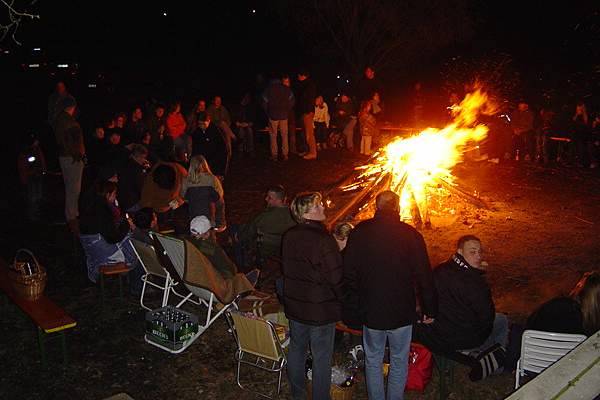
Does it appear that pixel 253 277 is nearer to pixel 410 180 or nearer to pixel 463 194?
pixel 410 180

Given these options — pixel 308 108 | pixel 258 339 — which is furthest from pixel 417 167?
pixel 308 108

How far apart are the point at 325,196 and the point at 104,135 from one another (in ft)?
14.2

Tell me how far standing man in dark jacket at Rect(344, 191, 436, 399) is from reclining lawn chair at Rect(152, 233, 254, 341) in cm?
190

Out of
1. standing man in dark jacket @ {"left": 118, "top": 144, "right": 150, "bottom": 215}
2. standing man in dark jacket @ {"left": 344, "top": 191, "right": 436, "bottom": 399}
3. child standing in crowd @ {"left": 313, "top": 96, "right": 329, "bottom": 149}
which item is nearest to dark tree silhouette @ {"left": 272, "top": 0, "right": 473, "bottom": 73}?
child standing in crowd @ {"left": 313, "top": 96, "right": 329, "bottom": 149}

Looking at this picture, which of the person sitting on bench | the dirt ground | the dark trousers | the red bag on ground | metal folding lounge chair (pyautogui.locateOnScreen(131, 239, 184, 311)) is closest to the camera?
the red bag on ground

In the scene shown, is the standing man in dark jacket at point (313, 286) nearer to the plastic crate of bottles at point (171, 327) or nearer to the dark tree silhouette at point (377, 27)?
the plastic crate of bottles at point (171, 327)

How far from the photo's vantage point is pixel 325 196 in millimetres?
10852

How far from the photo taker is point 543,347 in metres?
5.21

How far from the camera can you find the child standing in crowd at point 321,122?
17.6 m

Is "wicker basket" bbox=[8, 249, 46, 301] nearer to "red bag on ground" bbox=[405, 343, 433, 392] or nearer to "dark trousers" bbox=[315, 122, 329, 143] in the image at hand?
"red bag on ground" bbox=[405, 343, 433, 392]

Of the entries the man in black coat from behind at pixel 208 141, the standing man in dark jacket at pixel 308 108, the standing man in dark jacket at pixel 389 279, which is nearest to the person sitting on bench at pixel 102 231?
the standing man in dark jacket at pixel 389 279

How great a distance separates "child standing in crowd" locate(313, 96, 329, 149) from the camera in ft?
57.6

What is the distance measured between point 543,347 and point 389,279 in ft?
4.68

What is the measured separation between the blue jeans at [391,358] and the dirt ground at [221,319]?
1.91ft
